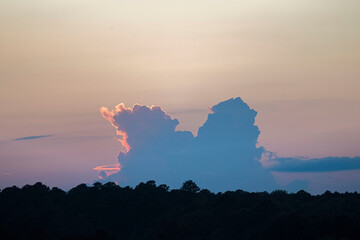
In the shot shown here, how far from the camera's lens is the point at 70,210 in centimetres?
14625

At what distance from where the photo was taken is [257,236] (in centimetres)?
11012

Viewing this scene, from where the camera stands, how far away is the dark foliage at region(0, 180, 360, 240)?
106 meters

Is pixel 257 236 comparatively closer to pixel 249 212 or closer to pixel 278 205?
pixel 249 212

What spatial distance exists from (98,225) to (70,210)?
12934 millimetres

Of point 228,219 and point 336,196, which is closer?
point 228,219

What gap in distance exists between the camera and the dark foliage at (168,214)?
105750mm

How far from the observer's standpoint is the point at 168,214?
136625 mm

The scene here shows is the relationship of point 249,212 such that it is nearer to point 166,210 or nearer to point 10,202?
point 166,210

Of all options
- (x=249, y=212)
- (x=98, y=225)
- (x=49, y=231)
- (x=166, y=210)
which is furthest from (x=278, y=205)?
(x=49, y=231)

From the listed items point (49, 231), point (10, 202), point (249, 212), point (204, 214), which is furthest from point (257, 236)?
point (10, 202)

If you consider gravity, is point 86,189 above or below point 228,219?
above

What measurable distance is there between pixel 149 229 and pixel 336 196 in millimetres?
54214

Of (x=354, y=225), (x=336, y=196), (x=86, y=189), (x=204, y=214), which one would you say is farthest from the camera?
(x=86, y=189)

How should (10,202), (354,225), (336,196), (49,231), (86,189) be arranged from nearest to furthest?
(354,225) → (49,231) → (10,202) → (336,196) → (86,189)
